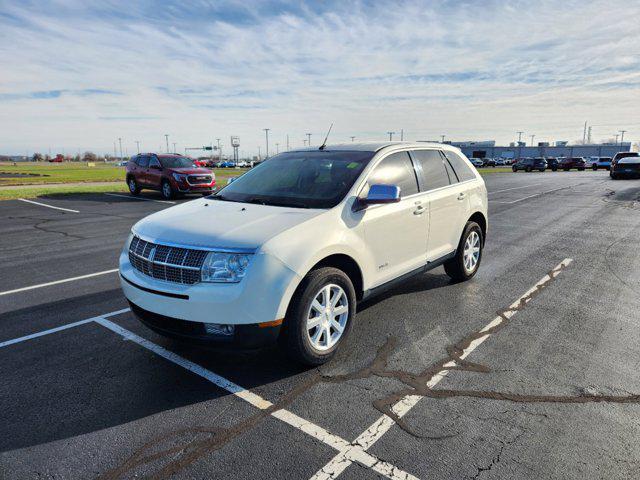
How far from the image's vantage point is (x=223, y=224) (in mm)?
3559

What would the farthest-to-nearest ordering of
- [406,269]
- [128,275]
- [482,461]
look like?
[406,269]
[128,275]
[482,461]

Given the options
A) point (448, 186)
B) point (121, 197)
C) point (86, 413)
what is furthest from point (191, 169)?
point (86, 413)

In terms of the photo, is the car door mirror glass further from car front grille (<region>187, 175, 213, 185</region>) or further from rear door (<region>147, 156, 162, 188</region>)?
A: rear door (<region>147, 156, 162, 188</region>)

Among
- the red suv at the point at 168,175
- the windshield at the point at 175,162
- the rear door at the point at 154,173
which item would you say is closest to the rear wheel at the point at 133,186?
the red suv at the point at 168,175

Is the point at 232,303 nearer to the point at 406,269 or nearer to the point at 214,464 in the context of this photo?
the point at 214,464

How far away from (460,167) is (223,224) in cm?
366

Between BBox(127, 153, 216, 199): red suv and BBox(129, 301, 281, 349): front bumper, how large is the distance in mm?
14893

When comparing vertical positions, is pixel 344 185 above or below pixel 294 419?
above

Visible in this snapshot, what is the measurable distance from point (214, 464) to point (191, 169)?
55.1ft

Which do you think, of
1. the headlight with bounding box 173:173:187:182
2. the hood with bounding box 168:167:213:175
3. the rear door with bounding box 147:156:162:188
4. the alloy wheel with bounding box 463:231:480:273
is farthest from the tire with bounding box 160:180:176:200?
the alloy wheel with bounding box 463:231:480:273

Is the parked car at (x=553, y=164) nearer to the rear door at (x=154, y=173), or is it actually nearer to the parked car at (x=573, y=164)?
the parked car at (x=573, y=164)

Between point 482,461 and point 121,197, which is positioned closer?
point 482,461

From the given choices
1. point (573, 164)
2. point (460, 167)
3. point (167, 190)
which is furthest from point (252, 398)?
point (573, 164)

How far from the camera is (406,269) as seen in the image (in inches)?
185
